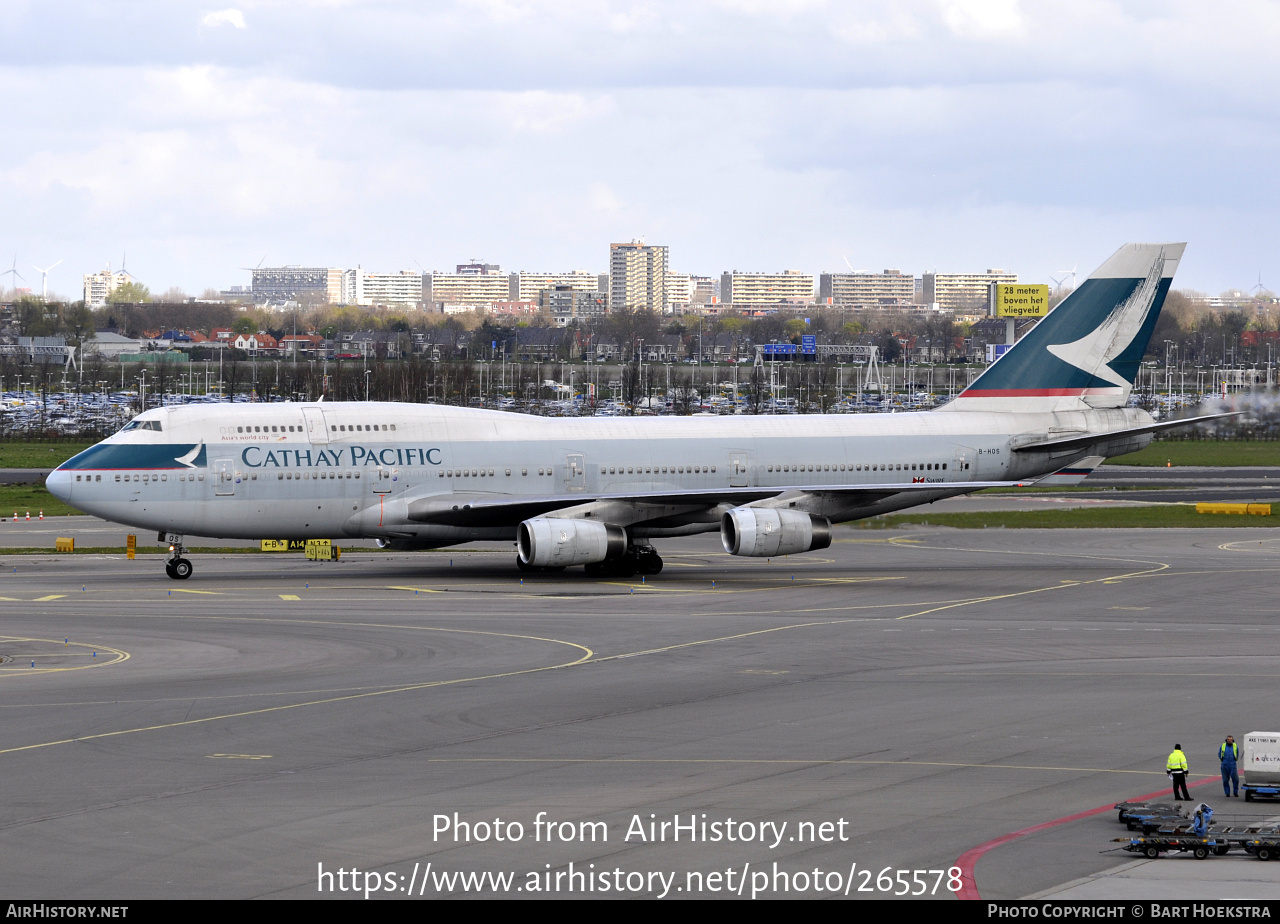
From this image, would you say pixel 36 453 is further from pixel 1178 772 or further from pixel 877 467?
pixel 1178 772

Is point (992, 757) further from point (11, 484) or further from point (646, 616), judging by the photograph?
point (11, 484)

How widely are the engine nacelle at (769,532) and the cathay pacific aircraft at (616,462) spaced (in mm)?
70

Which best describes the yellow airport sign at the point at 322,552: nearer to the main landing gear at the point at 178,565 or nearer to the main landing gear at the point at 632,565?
the main landing gear at the point at 178,565

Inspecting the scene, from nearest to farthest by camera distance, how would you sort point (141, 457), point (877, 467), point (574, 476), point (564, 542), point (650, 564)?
point (564, 542) < point (141, 457) < point (650, 564) < point (574, 476) < point (877, 467)

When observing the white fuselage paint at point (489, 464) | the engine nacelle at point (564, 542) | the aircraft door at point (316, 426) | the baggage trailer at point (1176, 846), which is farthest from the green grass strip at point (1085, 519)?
the baggage trailer at point (1176, 846)

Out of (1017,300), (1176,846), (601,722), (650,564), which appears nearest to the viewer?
(1176,846)

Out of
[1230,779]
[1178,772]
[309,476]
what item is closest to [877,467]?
[309,476]

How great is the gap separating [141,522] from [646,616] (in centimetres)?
1912

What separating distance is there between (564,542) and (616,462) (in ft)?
19.0

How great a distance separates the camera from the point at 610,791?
888 inches

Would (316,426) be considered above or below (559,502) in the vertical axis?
above

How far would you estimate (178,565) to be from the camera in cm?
5178

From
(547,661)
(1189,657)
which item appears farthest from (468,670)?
(1189,657)

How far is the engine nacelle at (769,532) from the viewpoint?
50.4 m
